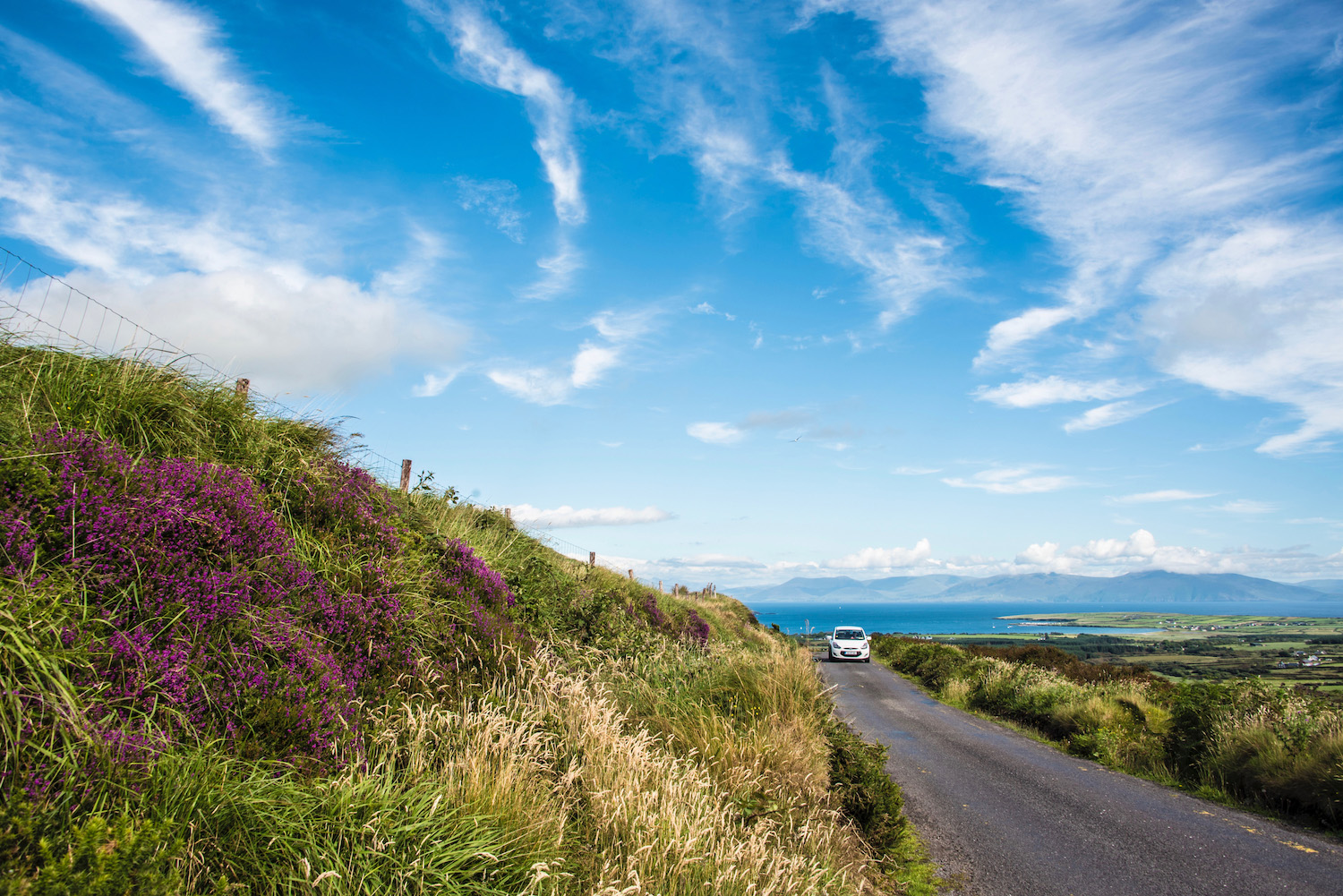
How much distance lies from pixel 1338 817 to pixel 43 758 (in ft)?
42.5

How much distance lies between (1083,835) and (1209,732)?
5.53 meters

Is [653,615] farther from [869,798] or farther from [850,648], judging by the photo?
[850,648]

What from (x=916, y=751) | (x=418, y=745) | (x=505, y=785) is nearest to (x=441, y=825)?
(x=505, y=785)

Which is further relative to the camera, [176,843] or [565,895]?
[565,895]

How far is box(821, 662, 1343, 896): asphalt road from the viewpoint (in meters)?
6.62

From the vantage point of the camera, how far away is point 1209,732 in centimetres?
1143

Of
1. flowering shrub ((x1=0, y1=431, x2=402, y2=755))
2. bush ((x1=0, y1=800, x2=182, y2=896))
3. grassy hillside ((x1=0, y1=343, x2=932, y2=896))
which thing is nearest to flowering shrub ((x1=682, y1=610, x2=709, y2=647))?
grassy hillside ((x1=0, y1=343, x2=932, y2=896))

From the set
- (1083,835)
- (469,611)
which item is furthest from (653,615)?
(469,611)

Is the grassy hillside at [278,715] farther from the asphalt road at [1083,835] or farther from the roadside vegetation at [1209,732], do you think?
the roadside vegetation at [1209,732]

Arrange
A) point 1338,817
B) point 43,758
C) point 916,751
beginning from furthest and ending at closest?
point 916,751, point 1338,817, point 43,758

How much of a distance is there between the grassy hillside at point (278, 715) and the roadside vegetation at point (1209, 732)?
612 cm

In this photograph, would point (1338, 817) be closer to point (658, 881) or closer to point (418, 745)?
point (658, 881)

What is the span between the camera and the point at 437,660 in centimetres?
597

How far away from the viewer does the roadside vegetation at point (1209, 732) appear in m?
8.95
